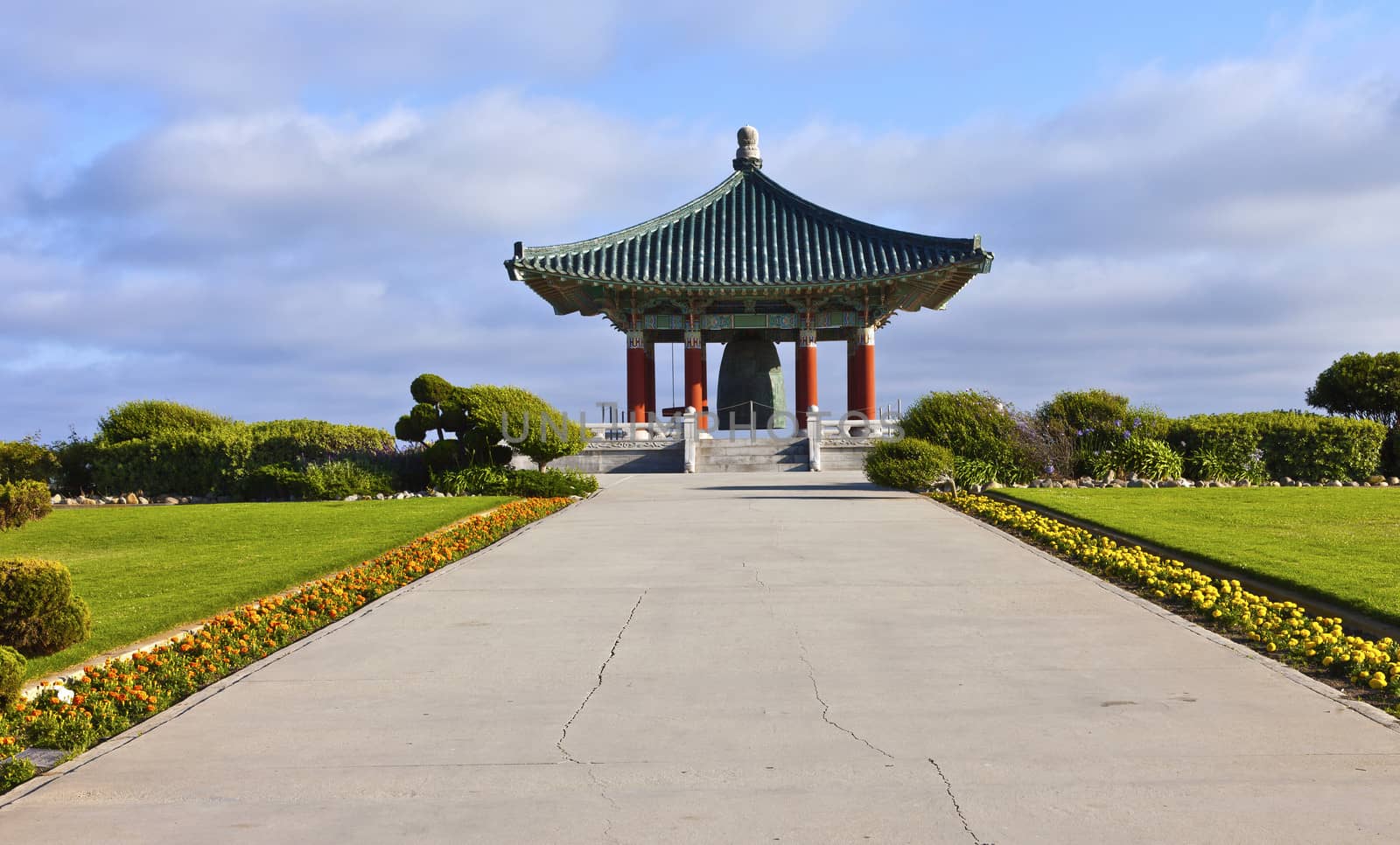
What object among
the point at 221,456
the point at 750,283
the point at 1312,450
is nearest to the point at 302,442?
the point at 221,456

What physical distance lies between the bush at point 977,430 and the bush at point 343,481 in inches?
439

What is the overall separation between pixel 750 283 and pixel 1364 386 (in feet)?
60.0

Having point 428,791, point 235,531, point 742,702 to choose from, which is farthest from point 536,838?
point 235,531

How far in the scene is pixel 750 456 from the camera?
30.7 m

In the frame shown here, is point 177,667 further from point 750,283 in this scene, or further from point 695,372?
point 695,372

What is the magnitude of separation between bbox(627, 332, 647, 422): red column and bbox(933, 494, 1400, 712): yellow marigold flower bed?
78.4 ft

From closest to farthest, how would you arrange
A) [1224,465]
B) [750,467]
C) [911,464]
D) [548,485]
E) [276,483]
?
[911,464] < [548,485] < [276,483] < [1224,465] < [750,467]

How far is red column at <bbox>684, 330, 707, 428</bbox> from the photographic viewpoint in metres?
36.3

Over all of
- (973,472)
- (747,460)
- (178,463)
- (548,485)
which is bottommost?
(548,485)

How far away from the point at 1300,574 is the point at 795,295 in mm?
27228

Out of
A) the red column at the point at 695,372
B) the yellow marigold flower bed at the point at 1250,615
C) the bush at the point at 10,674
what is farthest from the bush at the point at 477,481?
the bush at the point at 10,674

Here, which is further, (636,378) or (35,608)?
(636,378)

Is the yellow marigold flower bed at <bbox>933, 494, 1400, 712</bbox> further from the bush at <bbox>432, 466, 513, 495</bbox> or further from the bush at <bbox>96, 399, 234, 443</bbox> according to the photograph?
the bush at <bbox>96, 399, 234, 443</bbox>

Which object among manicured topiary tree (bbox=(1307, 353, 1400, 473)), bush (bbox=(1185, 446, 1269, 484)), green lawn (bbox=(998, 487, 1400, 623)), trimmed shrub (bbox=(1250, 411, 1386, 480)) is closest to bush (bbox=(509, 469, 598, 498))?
green lawn (bbox=(998, 487, 1400, 623))
